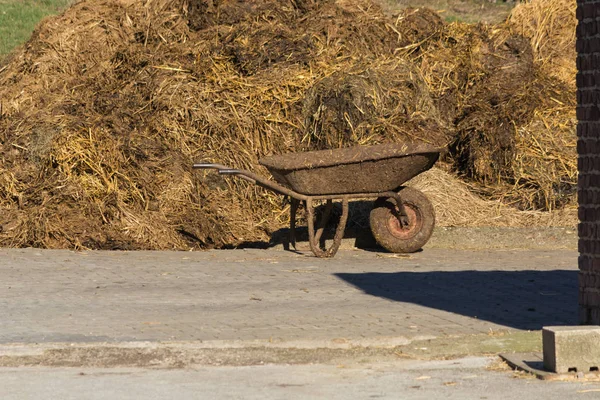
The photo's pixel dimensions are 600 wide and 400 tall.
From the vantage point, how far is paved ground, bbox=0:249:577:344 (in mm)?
7238

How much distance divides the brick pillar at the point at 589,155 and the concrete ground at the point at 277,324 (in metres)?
0.50

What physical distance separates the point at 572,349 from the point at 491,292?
2998 mm

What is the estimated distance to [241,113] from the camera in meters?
13.6

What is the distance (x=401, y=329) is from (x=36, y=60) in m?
9.50

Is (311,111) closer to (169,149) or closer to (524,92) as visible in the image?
(169,149)

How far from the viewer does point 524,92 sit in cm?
1429

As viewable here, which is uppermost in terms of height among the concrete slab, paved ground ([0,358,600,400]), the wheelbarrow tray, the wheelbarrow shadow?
the wheelbarrow tray

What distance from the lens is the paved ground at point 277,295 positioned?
23.7 ft

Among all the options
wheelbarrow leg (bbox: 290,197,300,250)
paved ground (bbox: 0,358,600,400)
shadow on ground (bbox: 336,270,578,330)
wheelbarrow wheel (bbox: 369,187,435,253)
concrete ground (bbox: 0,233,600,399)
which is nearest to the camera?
paved ground (bbox: 0,358,600,400)

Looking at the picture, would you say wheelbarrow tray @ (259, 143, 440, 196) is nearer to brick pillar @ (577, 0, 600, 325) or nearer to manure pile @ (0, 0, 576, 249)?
manure pile @ (0, 0, 576, 249)

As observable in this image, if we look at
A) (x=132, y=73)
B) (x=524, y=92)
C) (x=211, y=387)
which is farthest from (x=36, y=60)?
(x=211, y=387)

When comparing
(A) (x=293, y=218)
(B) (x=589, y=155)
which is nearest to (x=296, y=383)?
(B) (x=589, y=155)

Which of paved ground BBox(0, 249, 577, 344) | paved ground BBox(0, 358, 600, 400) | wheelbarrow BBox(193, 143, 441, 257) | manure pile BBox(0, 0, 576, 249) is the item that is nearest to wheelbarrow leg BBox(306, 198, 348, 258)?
wheelbarrow BBox(193, 143, 441, 257)

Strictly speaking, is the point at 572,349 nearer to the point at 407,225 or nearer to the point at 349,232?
the point at 407,225
